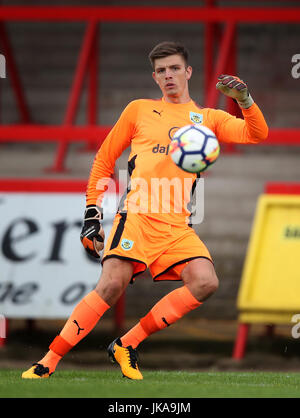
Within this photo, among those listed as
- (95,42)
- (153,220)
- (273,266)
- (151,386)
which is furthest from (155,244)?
(95,42)

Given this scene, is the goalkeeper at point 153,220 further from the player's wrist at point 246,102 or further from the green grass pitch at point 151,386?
the green grass pitch at point 151,386

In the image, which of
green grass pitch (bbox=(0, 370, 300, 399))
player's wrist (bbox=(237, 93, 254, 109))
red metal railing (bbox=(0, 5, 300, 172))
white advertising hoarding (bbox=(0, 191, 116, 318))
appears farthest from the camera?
red metal railing (bbox=(0, 5, 300, 172))

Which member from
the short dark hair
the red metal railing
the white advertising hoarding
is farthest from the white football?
the red metal railing

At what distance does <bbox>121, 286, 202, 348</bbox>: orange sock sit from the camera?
5.88 meters

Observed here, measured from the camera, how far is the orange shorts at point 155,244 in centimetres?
587

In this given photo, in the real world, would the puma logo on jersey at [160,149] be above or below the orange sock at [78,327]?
above

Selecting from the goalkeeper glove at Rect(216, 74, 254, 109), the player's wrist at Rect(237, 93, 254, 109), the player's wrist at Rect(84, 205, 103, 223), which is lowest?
the player's wrist at Rect(84, 205, 103, 223)

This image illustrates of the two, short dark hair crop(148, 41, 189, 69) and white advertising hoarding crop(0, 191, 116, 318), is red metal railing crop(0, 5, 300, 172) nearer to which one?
white advertising hoarding crop(0, 191, 116, 318)

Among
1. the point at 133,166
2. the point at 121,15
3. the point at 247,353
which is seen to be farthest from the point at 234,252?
the point at 133,166

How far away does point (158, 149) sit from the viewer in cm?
595

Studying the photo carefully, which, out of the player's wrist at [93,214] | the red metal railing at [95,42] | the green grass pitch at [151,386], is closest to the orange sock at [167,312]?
the green grass pitch at [151,386]

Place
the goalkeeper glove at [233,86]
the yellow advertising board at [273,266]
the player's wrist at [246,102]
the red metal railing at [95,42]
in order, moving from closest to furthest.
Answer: the goalkeeper glove at [233,86] → the player's wrist at [246,102] → the yellow advertising board at [273,266] → the red metal railing at [95,42]

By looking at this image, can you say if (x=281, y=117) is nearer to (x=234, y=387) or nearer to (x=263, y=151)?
(x=263, y=151)

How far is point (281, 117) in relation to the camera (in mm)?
13648
